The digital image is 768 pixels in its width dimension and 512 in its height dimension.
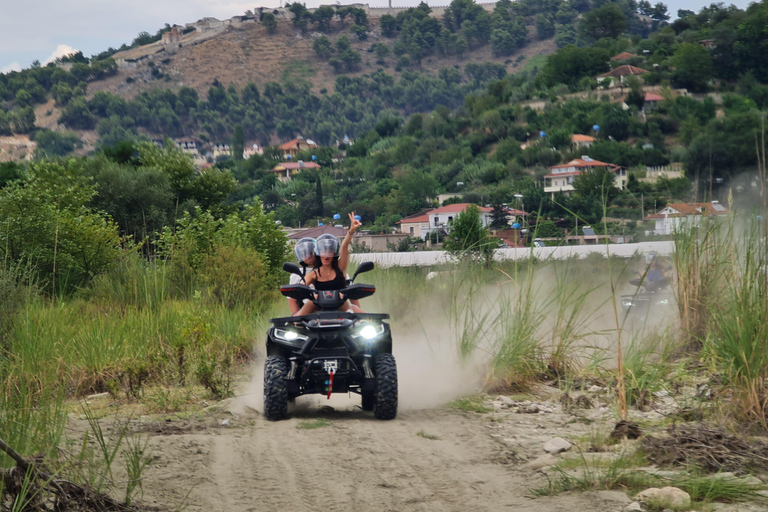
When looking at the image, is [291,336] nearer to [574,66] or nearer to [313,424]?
[313,424]

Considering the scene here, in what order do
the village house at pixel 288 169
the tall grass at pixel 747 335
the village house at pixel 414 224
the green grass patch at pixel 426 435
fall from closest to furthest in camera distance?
the tall grass at pixel 747 335 → the green grass patch at pixel 426 435 → the village house at pixel 414 224 → the village house at pixel 288 169

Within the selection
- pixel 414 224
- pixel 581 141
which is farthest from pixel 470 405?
pixel 581 141

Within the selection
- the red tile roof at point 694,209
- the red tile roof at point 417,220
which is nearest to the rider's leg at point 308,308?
the red tile roof at point 694,209

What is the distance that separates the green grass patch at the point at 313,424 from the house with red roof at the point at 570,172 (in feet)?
289

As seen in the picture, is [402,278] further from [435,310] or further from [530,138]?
[530,138]

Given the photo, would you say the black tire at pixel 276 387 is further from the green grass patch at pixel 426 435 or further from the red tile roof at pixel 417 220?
the red tile roof at pixel 417 220

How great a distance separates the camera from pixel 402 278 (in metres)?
16.9

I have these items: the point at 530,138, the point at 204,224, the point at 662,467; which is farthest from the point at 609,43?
the point at 662,467

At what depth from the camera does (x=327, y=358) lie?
7.98 meters

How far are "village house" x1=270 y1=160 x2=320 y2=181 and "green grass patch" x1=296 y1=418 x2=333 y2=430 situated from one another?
4995 inches

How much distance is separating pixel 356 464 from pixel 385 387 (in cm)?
153

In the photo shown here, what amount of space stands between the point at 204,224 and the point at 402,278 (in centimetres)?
516

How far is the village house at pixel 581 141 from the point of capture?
112m

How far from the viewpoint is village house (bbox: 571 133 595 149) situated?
11169 centimetres
